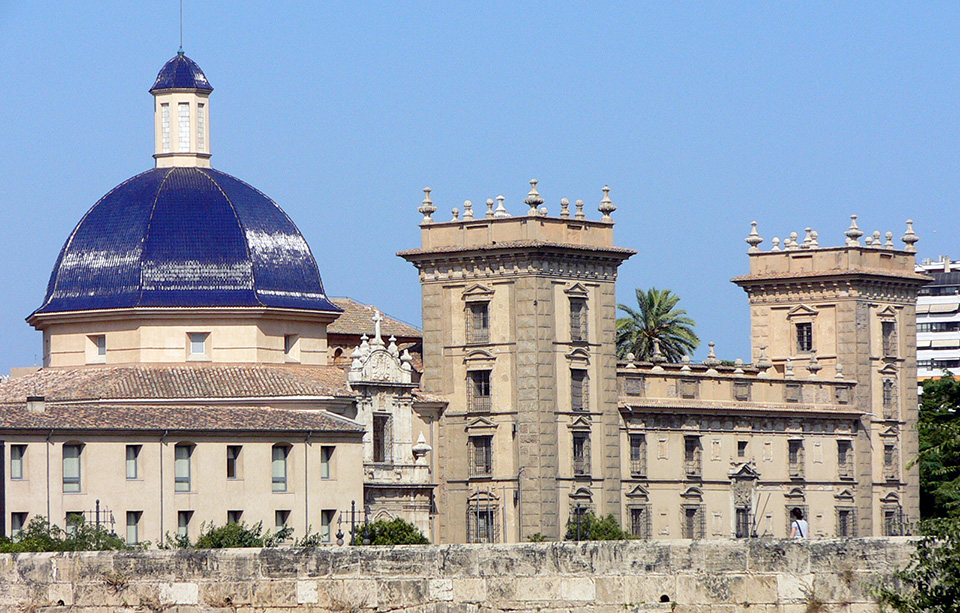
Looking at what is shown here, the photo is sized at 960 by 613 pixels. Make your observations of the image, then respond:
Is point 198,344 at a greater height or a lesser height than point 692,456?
greater

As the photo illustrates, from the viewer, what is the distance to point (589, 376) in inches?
3356

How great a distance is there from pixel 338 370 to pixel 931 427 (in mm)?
51275

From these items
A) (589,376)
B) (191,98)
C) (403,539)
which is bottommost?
(403,539)

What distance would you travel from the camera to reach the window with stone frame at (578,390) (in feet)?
277

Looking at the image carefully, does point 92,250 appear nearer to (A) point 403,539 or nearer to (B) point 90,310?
(B) point 90,310

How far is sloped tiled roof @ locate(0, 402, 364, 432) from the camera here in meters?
67.3

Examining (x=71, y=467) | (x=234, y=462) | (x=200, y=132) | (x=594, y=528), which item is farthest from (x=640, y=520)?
(x=71, y=467)

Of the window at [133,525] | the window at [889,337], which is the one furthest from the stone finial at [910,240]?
the window at [133,525]

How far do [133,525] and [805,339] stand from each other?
38892mm

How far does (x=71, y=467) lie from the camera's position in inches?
2655

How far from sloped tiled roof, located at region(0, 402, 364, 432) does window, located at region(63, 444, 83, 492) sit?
67 cm

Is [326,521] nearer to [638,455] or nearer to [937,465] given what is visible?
[638,455]

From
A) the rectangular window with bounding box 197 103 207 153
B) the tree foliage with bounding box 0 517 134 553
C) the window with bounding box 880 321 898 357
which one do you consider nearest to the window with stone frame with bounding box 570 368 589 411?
the rectangular window with bounding box 197 103 207 153

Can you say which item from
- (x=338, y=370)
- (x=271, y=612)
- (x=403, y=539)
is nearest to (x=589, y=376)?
(x=338, y=370)
